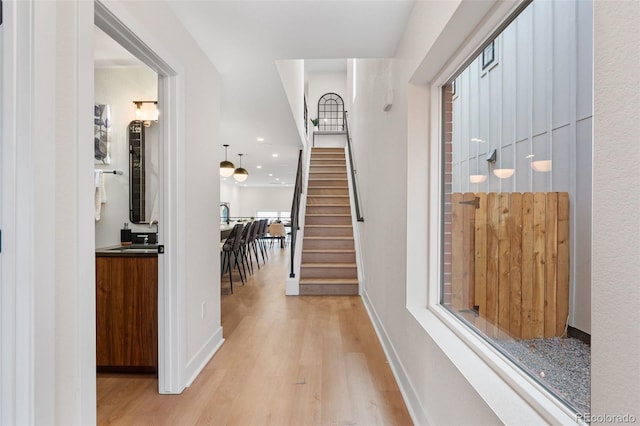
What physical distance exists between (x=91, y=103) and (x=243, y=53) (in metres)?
1.58

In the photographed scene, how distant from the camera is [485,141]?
1455 mm

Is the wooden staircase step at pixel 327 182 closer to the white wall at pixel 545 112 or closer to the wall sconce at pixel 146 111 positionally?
the wall sconce at pixel 146 111

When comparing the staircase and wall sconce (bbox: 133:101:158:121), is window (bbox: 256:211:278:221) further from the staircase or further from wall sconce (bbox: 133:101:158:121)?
wall sconce (bbox: 133:101:158:121)

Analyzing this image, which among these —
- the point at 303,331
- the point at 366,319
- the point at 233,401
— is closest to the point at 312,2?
the point at 233,401

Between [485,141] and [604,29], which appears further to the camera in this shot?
[485,141]

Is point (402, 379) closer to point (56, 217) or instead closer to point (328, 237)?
point (56, 217)

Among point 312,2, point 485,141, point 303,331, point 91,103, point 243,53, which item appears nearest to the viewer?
point 91,103

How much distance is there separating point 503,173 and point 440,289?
844 mm

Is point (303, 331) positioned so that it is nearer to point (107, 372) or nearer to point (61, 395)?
point (107, 372)

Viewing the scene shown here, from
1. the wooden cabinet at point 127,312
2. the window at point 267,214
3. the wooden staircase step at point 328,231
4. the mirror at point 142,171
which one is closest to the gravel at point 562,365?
the wooden cabinet at point 127,312

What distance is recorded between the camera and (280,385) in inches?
81.0

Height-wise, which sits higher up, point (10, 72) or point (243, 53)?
point (243, 53)

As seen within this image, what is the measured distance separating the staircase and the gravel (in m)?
3.25

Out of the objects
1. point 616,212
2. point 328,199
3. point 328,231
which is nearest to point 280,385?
point 616,212
